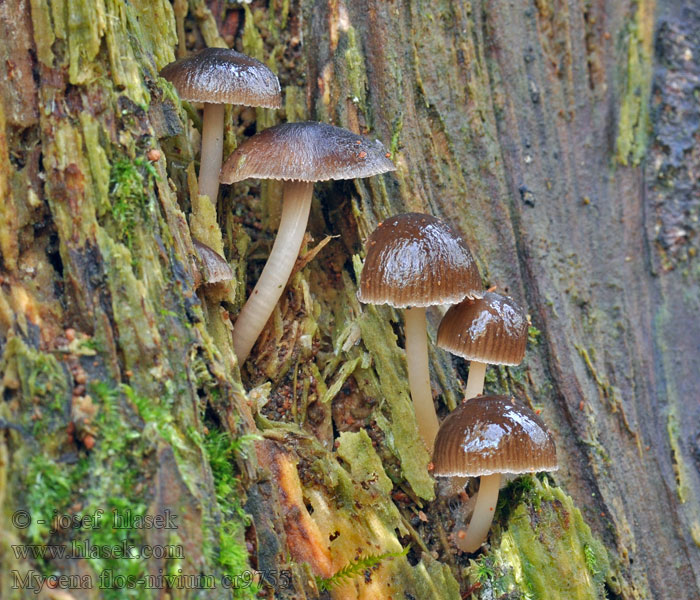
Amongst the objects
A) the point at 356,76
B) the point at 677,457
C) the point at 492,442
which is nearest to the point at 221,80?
the point at 356,76

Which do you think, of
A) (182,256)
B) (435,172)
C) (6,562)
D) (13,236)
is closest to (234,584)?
(6,562)

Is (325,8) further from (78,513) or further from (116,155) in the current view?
(78,513)

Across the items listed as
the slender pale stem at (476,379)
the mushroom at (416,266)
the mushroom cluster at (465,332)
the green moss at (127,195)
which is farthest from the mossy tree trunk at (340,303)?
the mushroom at (416,266)

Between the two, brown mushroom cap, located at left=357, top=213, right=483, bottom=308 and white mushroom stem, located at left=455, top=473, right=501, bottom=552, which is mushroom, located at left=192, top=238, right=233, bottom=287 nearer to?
brown mushroom cap, located at left=357, top=213, right=483, bottom=308

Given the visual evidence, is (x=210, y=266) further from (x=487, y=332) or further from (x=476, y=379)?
(x=476, y=379)

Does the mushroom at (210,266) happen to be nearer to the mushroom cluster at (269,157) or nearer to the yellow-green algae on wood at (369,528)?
the mushroom cluster at (269,157)

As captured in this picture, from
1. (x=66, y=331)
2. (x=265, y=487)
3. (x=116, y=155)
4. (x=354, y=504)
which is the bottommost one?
(x=354, y=504)

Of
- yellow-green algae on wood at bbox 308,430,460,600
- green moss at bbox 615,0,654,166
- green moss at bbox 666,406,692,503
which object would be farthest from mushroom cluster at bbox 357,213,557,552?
green moss at bbox 615,0,654,166
